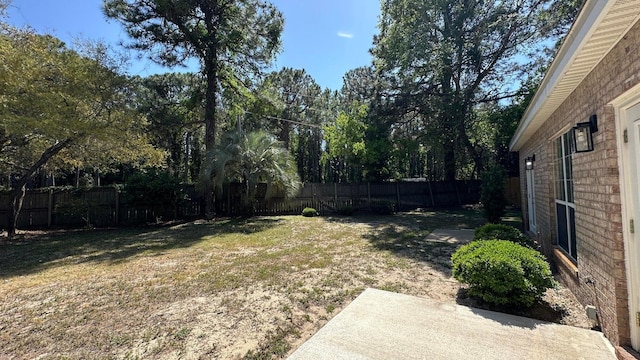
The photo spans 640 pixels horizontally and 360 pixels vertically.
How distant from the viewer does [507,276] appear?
10.1 feet

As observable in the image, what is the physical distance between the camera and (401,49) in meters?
13.6

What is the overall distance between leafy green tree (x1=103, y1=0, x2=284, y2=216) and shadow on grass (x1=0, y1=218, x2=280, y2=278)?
109 inches

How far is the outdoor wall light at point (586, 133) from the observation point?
271cm

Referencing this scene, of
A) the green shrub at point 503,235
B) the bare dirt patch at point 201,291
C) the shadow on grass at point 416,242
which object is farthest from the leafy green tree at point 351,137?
the green shrub at point 503,235

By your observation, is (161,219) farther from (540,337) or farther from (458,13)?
(458,13)

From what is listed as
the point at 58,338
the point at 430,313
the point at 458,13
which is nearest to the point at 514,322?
the point at 430,313

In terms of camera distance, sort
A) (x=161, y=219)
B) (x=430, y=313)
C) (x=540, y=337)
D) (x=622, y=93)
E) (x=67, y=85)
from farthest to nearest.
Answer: (x=161, y=219), (x=67, y=85), (x=430, y=313), (x=540, y=337), (x=622, y=93)

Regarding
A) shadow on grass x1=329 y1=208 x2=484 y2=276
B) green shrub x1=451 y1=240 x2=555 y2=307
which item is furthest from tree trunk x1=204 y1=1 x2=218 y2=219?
green shrub x1=451 y1=240 x2=555 y2=307

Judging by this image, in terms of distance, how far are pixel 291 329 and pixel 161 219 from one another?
33.5ft

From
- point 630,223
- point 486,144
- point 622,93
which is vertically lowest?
point 630,223

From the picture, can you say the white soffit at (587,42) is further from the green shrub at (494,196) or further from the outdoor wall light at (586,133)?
the green shrub at (494,196)

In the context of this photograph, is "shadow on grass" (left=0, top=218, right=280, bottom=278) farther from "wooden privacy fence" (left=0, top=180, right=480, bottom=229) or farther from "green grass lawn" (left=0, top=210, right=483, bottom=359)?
"wooden privacy fence" (left=0, top=180, right=480, bottom=229)

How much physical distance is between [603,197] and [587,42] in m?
1.35

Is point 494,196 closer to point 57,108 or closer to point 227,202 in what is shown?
point 227,202
